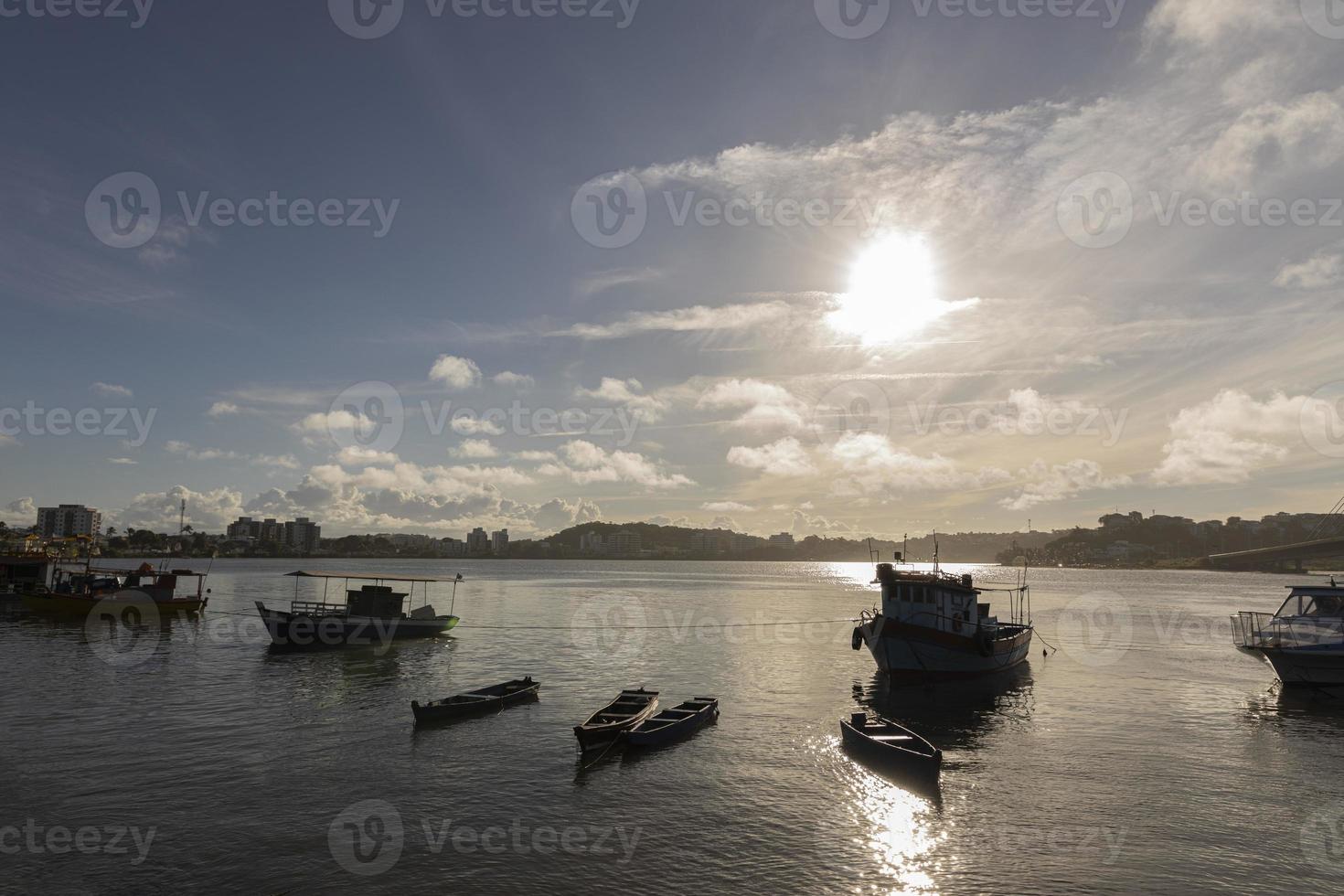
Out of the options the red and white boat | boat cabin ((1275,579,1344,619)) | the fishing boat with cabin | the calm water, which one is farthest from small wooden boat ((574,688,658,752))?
boat cabin ((1275,579,1344,619))

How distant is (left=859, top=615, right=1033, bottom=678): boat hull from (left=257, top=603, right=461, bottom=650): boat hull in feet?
154

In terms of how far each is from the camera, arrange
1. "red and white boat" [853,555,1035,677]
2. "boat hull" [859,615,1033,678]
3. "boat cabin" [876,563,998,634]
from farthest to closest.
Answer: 1. "boat cabin" [876,563,998,634]
2. "red and white boat" [853,555,1035,677]
3. "boat hull" [859,615,1033,678]

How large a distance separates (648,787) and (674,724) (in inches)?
273

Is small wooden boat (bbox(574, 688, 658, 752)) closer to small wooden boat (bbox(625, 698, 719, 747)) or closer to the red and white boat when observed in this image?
small wooden boat (bbox(625, 698, 719, 747))

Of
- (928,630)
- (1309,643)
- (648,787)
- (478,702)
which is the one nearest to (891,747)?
(648,787)

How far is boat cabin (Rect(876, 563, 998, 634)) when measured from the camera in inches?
2060

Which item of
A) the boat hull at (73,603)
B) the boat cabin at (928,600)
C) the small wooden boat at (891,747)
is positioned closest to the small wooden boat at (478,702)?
the small wooden boat at (891,747)

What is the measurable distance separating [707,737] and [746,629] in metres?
57.4

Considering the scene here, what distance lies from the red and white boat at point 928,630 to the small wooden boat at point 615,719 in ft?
59.9

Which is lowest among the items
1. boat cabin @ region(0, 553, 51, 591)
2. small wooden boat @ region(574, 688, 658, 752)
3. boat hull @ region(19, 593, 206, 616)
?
boat hull @ region(19, 593, 206, 616)

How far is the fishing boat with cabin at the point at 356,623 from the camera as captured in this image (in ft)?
222

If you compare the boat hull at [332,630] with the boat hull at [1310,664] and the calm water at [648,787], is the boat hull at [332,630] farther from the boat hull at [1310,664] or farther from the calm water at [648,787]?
the boat hull at [1310,664]

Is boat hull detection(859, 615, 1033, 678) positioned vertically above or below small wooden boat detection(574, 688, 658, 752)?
above

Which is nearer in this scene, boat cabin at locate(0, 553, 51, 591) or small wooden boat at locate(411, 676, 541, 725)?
small wooden boat at locate(411, 676, 541, 725)
